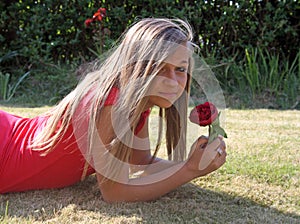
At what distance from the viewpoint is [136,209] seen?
1805 mm

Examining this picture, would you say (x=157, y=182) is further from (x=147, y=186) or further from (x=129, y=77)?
(x=129, y=77)

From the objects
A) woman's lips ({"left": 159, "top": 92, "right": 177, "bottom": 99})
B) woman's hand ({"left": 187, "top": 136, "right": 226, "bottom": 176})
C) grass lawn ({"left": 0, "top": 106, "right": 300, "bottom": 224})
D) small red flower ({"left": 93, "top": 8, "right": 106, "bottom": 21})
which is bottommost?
grass lawn ({"left": 0, "top": 106, "right": 300, "bottom": 224})

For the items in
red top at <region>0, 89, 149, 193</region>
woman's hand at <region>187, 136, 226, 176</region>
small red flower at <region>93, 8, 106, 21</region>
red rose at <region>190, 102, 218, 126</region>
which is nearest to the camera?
red rose at <region>190, 102, 218, 126</region>

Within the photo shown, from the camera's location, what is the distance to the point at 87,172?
2125 millimetres

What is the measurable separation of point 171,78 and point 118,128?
290 mm

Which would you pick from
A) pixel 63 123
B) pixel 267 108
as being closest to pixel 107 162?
pixel 63 123

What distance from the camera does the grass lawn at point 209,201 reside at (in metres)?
1.74

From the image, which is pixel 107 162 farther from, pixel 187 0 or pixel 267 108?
pixel 187 0

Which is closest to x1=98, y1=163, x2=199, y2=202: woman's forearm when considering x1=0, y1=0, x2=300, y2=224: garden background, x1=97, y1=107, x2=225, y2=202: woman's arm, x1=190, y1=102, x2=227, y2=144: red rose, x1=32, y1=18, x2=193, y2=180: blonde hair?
x1=97, y1=107, x2=225, y2=202: woman's arm

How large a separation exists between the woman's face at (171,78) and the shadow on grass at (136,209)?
451 mm

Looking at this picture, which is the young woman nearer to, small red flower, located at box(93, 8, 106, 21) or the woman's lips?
the woman's lips

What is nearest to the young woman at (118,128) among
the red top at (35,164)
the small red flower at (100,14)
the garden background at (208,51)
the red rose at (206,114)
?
the red top at (35,164)

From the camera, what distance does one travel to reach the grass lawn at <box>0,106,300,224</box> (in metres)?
1.74

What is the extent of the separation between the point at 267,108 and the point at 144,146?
8.50 feet
